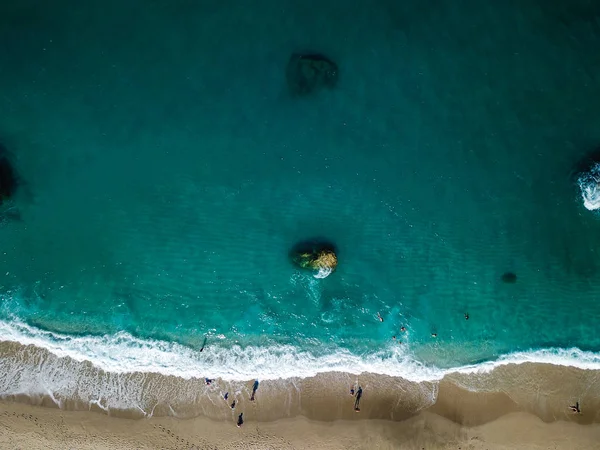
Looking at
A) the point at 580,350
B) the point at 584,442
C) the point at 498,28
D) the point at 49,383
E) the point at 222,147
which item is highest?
the point at 498,28

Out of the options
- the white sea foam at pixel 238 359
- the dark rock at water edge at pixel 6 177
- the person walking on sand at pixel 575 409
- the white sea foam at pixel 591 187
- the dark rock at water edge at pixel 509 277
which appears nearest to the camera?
the white sea foam at pixel 591 187

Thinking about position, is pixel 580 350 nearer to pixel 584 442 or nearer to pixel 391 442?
pixel 584 442

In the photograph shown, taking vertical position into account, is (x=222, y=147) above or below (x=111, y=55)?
below

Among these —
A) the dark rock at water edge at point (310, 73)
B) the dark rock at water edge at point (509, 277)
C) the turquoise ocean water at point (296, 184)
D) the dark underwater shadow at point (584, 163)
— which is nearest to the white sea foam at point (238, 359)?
the turquoise ocean water at point (296, 184)

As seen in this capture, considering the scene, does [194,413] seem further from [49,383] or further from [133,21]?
[133,21]

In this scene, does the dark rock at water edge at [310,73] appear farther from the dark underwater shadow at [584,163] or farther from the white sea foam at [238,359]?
the white sea foam at [238,359]

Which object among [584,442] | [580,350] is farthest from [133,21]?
[584,442]
